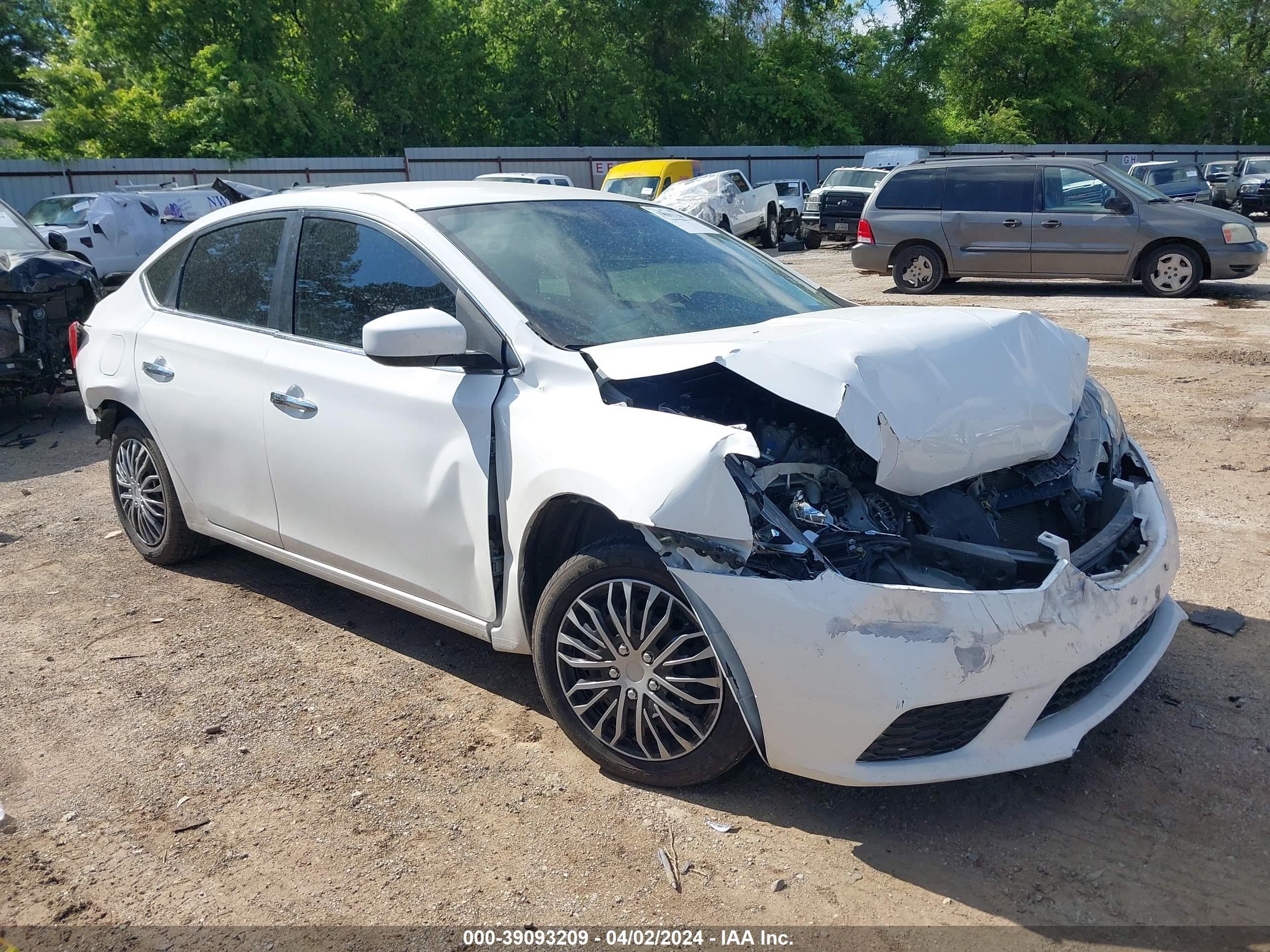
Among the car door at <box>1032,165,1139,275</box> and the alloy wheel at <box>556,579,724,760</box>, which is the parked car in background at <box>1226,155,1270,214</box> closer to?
the car door at <box>1032,165,1139,275</box>

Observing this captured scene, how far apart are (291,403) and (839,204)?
2196 centimetres

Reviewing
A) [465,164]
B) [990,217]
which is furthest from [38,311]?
[465,164]

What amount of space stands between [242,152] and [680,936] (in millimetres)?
32014

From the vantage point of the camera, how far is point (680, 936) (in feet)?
8.33

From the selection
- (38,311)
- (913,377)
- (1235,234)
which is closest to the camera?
(913,377)

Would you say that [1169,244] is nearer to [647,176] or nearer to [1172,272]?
[1172,272]

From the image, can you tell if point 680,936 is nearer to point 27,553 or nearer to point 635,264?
point 635,264

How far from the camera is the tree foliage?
104 ft

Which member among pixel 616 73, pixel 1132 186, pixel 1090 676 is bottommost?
pixel 1090 676

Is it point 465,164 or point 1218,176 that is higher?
point 465,164

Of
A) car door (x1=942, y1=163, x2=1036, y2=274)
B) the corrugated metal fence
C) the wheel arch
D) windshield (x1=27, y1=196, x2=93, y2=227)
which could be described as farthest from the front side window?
the corrugated metal fence

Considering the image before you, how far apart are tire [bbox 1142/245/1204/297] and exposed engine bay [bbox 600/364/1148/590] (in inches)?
415

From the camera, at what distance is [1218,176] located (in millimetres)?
31078

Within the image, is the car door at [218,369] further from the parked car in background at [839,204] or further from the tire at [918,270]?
the parked car in background at [839,204]
